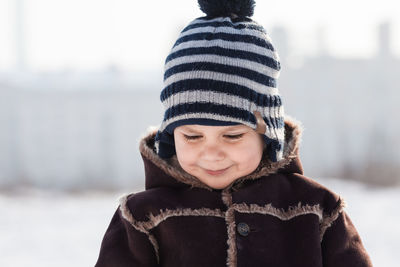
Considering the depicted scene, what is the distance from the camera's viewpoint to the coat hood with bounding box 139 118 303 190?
62.4 inches

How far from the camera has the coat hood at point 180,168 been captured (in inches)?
62.4

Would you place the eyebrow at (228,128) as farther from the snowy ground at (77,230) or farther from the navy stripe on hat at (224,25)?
the snowy ground at (77,230)

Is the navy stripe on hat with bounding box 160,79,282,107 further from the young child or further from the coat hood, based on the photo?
the coat hood

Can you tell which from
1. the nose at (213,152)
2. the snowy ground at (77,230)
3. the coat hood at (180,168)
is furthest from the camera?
the snowy ground at (77,230)

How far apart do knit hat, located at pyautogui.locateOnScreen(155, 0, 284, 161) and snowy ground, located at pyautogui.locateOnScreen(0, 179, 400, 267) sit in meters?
2.42

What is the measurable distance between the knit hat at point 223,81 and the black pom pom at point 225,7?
0.03 m

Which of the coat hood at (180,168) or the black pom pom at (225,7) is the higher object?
the black pom pom at (225,7)

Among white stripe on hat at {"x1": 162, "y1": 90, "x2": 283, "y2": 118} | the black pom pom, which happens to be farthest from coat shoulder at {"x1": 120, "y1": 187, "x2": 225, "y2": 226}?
the black pom pom

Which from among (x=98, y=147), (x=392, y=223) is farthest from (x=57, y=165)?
(x=392, y=223)

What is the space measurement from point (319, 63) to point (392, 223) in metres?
8.60

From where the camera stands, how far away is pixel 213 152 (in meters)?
1.48

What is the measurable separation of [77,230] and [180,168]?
3.79 metres

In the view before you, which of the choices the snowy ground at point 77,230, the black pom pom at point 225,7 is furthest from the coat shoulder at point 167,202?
the snowy ground at point 77,230

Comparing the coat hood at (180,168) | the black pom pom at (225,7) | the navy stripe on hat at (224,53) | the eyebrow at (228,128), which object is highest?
the black pom pom at (225,7)
